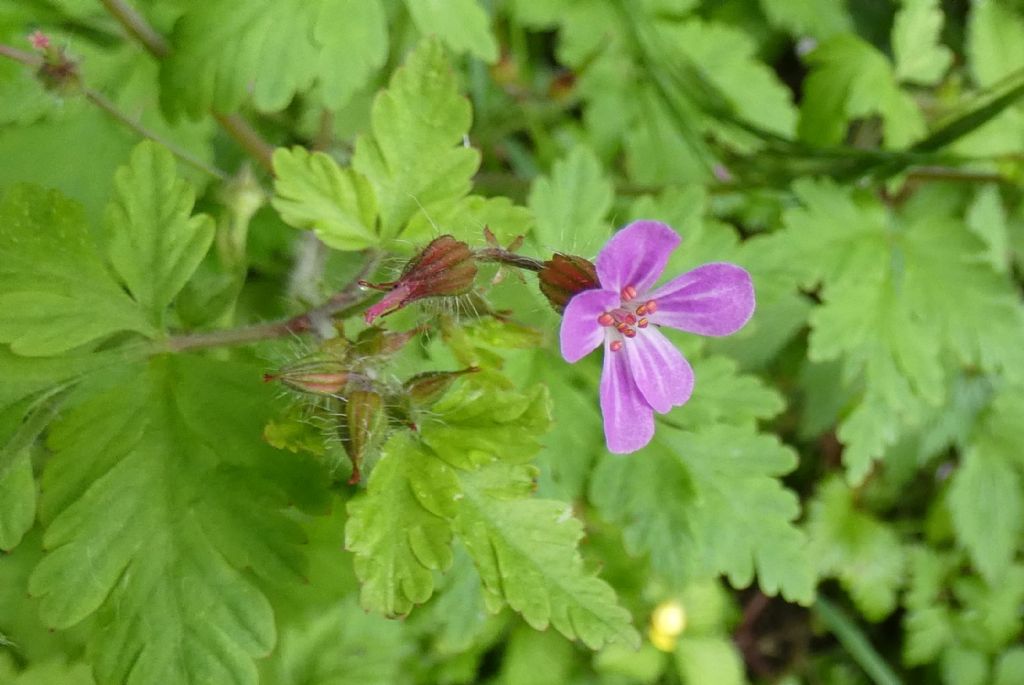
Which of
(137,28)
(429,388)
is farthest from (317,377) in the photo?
(137,28)

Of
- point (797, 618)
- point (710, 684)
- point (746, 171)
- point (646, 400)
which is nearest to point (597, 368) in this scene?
point (646, 400)

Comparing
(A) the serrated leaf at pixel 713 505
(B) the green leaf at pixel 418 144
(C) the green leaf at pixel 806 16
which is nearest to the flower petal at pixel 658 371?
(B) the green leaf at pixel 418 144

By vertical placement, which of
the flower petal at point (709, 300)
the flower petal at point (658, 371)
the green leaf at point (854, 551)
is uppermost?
the flower petal at point (709, 300)

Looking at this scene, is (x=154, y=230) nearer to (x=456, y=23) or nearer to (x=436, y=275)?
(x=436, y=275)

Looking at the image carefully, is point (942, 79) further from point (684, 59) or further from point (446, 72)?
point (446, 72)

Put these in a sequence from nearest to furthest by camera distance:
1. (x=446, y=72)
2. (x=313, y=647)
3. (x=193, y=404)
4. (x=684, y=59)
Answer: (x=193, y=404) < (x=446, y=72) < (x=313, y=647) < (x=684, y=59)

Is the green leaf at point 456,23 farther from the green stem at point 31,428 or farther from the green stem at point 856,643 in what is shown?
the green stem at point 856,643

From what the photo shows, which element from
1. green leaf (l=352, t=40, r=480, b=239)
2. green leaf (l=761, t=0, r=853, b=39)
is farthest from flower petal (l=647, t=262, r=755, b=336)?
green leaf (l=761, t=0, r=853, b=39)
